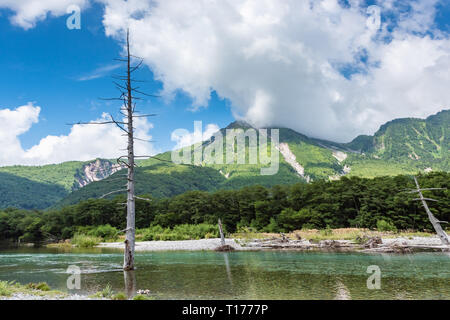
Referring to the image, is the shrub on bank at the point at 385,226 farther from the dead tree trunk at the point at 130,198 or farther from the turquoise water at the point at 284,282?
the dead tree trunk at the point at 130,198

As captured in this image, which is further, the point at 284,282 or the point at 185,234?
the point at 185,234

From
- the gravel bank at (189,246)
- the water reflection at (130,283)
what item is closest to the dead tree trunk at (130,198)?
the water reflection at (130,283)

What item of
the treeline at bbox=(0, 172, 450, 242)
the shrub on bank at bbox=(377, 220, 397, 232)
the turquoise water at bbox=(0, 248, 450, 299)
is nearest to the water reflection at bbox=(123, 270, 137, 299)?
the turquoise water at bbox=(0, 248, 450, 299)

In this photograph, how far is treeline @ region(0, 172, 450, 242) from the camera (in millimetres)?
50938

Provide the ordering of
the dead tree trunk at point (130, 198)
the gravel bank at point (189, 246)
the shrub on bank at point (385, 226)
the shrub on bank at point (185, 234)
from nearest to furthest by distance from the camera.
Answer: the dead tree trunk at point (130, 198)
the gravel bank at point (189, 246)
the shrub on bank at point (385, 226)
the shrub on bank at point (185, 234)

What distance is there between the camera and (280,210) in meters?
62.5

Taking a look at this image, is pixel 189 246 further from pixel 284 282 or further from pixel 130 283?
pixel 284 282

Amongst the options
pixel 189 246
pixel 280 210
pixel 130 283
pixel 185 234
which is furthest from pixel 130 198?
pixel 280 210

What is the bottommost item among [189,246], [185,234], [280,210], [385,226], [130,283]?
[185,234]

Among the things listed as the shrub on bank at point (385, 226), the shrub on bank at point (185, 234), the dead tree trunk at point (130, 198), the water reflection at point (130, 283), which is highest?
the dead tree trunk at point (130, 198)

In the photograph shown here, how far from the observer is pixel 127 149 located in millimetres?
18281

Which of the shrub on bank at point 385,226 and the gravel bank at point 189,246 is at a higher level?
the shrub on bank at point 385,226

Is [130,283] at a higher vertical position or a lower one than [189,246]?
higher

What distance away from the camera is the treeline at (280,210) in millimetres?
50938
